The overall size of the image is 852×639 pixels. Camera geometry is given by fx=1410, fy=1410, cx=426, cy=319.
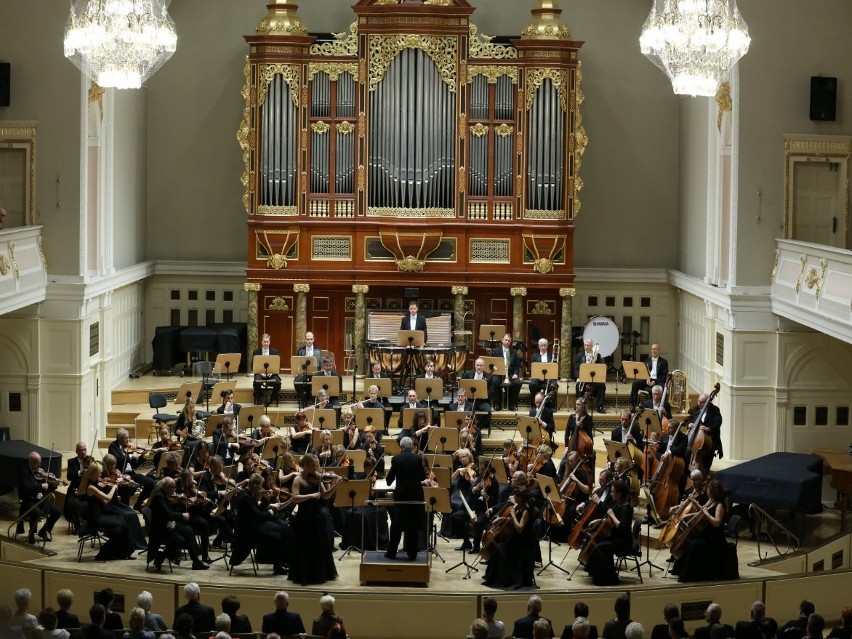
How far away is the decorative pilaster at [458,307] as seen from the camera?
22250mm

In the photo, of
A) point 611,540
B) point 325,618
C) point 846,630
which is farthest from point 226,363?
point 846,630

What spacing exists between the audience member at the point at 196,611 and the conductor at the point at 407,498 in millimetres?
3006

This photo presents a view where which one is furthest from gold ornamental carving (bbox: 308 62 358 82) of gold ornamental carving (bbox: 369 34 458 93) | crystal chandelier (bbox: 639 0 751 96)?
crystal chandelier (bbox: 639 0 751 96)

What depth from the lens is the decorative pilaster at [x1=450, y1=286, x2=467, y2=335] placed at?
22.2 meters

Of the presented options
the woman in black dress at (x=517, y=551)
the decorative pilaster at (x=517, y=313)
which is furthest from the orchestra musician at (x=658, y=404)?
the decorative pilaster at (x=517, y=313)

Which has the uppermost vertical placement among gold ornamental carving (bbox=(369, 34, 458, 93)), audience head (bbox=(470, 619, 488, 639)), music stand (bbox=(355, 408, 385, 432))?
gold ornamental carving (bbox=(369, 34, 458, 93))

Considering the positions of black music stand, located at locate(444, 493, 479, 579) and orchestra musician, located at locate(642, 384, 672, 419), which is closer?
black music stand, located at locate(444, 493, 479, 579)

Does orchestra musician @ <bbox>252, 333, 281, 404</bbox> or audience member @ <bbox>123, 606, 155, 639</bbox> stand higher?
orchestra musician @ <bbox>252, 333, 281, 404</bbox>

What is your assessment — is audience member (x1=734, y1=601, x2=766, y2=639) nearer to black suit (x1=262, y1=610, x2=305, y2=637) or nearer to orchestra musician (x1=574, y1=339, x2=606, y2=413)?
black suit (x1=262, y1=610, x2=305, y2=637)

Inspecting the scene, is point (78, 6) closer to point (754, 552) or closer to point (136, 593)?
point (136, 593)

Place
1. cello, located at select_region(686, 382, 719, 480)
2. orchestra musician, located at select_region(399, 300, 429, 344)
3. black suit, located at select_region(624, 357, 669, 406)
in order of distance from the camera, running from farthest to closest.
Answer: orchestra musician, located at select_region(399, 300, 429, 344), black suit, located at select_region(624, 357, 669, 406), cello, located at select_region(686, 382, 719, 480)

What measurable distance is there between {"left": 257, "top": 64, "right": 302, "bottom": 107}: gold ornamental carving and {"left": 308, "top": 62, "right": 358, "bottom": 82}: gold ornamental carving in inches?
8.2

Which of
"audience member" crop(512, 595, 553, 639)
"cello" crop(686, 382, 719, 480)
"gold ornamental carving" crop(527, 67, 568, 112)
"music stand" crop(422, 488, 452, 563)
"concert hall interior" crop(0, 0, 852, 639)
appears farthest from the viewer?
"gold ornamental carving" crop(527, 67, 568, 112)

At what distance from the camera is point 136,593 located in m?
12.8
